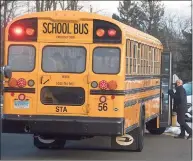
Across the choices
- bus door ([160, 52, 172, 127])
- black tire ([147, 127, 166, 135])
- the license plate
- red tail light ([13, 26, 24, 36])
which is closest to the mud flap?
Result: the license plate

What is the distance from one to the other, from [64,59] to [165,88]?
20.4ft

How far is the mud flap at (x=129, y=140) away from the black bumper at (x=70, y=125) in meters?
1.54

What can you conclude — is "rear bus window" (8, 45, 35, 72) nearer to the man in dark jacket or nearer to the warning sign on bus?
the warning sign on bus

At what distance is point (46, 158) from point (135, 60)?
273cm

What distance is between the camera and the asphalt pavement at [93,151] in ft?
40.8

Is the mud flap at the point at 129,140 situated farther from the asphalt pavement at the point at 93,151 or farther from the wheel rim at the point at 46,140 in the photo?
the wheel rim at the point at 46,140

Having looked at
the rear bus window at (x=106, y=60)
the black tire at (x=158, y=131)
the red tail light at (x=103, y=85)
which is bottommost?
the black tire at (x=158, y=131)

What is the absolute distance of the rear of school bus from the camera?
37.2ft

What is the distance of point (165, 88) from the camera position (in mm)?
17188

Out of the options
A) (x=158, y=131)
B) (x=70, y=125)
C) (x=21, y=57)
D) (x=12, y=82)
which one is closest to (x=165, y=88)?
(x=158, y=131)

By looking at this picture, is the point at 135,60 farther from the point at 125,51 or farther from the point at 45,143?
the point at 45,143

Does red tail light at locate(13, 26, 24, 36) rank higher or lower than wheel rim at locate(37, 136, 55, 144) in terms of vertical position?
higher

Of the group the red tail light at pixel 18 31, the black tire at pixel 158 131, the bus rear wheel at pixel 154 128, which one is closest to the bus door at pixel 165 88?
the bus rear wheel at pixel 154 128

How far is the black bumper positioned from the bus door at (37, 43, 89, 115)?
165mm
